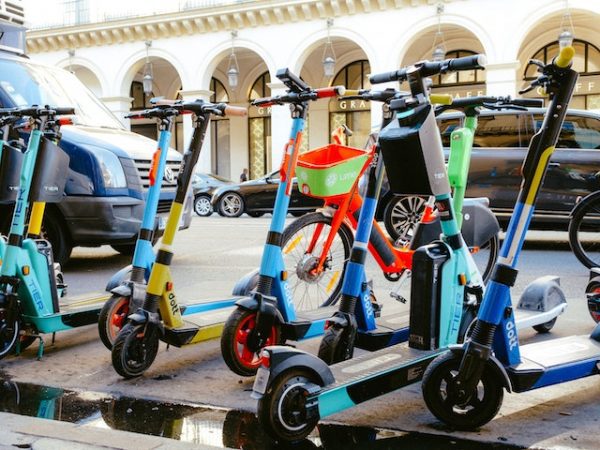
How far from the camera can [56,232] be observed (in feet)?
25.2

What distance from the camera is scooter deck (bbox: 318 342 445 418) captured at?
2.96m

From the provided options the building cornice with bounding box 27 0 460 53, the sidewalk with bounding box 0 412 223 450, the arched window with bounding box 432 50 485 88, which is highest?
the building cornice with bounding box 27 0 460 53

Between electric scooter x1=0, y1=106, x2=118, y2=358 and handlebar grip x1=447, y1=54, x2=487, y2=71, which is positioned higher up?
handlebar grip x1=447, y1=54, x2=487, y2=71

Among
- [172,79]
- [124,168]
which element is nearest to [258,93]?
[172,79]

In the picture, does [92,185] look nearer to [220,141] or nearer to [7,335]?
[7,335]

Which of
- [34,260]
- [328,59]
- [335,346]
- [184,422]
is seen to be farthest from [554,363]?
[328,59]

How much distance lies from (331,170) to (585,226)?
12.8 ft

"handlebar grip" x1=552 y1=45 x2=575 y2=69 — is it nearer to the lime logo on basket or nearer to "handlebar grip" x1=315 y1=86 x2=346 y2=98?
"handlebar grip" x1=315 y1=86 x2=346 y2=98

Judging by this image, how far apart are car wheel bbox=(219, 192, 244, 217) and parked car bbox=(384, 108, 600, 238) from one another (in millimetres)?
9065

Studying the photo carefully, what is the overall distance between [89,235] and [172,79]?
2669 cm

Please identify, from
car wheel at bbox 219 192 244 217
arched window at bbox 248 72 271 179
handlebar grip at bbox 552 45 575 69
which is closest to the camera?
handlebar grip at bbox 552 45 575 69

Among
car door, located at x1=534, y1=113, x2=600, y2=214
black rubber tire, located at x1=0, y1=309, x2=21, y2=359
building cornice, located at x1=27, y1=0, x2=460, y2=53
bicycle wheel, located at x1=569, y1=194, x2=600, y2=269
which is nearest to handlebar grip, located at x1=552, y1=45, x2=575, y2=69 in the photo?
black rubber tire, located at x1=0, y1=309, x2=21, y2=359

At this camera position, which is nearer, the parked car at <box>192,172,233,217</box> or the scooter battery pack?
the scooter battery pack

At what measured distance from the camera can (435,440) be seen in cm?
298
